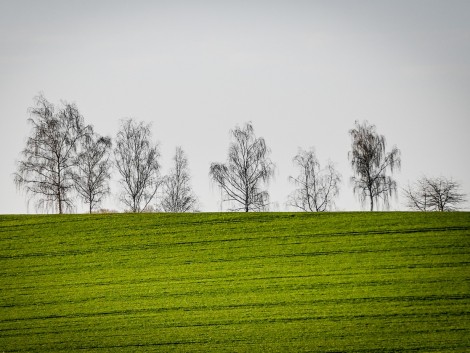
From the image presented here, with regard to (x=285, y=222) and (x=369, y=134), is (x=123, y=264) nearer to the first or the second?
(x=285, y=222)

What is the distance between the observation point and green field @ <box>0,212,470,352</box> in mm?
23719

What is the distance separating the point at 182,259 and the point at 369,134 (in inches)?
973

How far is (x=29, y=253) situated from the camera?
1260 inches

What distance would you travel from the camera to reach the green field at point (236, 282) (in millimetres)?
23719

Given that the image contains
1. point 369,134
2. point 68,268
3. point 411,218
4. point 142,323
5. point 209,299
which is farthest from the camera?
point 369,134

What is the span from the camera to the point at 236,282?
28.1m

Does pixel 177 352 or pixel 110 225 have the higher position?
pixel 110 225

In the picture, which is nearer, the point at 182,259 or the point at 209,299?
the point at 209,299

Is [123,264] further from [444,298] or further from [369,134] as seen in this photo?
[369,134]

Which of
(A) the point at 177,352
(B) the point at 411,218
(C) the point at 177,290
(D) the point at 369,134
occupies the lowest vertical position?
(A) the point at 177,352

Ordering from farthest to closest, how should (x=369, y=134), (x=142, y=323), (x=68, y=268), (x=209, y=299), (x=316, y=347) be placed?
(x=369, y=134)
(x=68, y=268)
(x=209, y=299)
(x=142, y=323)
(x=316, y=347)

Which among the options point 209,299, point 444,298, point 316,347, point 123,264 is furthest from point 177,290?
point 444,298

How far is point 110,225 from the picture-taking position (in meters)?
34.4

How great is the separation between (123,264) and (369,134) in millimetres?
26075
